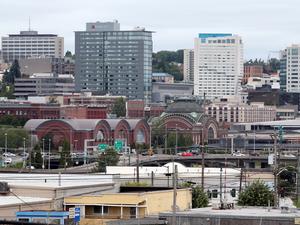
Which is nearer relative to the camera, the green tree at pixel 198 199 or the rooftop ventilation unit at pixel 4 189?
the rooftop ventilation unit at pixel 4 189

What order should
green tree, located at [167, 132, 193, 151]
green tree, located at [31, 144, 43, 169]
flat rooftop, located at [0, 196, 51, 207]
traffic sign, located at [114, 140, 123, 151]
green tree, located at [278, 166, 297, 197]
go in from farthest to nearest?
green tree, located at [167, 132, 193, 151]
traffic sign, located at [114, 140, 123, 151]
green tree, located at [31, 144, 43, 169]
green tree, located at [278, 166, 297, 197]
flat rooftop, located at [0, 196, 51, 207]

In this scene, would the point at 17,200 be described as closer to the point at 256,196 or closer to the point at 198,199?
the point at 198,199

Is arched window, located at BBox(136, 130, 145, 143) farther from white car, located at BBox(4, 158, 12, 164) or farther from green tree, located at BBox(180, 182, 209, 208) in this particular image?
green tree, located at BBox(180, 182, 209, 208)

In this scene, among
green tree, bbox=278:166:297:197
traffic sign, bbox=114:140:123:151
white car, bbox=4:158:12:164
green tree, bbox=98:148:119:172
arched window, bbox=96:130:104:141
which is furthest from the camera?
arched window, bbox=96:130:104:141

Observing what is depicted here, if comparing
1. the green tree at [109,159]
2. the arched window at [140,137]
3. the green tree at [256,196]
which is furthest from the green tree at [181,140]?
the green tree at [256,196]

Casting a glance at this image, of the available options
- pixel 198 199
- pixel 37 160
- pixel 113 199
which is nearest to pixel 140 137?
pixel 37 160

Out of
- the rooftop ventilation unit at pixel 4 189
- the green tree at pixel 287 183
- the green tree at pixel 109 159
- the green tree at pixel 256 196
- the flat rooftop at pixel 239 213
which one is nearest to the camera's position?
the flat rooftop at pixel 239 213

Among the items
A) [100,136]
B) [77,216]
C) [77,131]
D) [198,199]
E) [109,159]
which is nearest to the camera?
[77,216]

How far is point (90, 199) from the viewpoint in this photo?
48.8 m

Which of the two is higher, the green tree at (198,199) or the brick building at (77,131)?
the brick building at (77,131)

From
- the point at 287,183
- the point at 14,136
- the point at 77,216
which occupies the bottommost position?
the point at 287,183

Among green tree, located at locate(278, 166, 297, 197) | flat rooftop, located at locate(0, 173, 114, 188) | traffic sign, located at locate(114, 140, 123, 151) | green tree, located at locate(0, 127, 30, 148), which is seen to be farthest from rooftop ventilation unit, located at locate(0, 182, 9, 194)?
green tree, located at locate(0, 127, 30, 148)

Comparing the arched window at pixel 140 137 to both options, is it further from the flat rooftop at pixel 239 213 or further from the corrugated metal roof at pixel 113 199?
the flat rooftop at pixel 239 213

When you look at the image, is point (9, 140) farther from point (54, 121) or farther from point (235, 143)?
point (235, 143)
